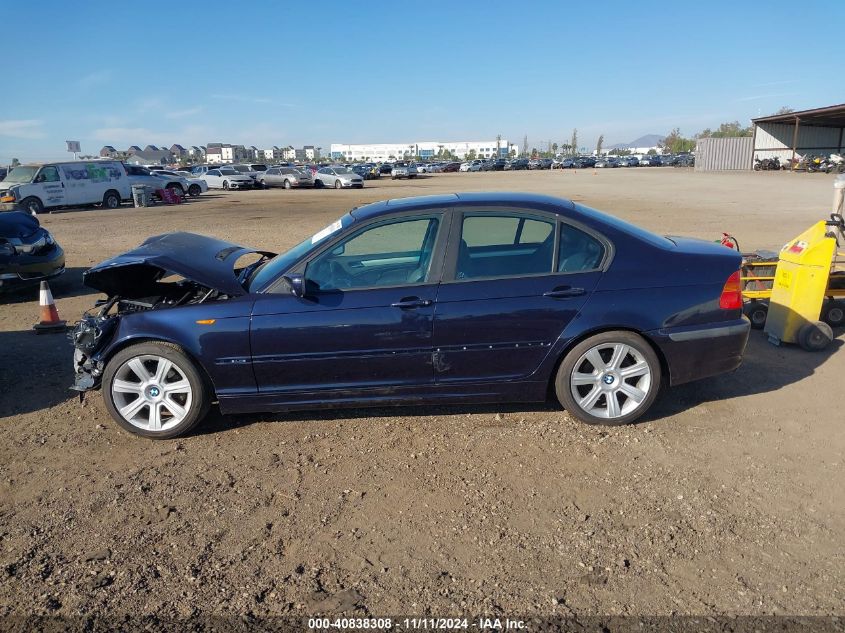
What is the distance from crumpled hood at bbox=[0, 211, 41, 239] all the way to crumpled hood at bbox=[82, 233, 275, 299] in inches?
189

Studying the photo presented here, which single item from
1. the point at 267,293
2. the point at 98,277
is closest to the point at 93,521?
the point at 267,293

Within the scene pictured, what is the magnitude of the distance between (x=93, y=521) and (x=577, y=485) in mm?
2720

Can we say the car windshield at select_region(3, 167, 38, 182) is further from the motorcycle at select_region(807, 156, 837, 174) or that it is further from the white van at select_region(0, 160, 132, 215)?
the motorcycle at select_region(807, 156, 837, 174)

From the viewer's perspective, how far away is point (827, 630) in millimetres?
2453

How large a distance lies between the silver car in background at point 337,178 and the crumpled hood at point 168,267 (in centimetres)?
3344

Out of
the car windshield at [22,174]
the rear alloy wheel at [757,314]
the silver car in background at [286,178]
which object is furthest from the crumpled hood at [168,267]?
the silver car in background at [286,178]

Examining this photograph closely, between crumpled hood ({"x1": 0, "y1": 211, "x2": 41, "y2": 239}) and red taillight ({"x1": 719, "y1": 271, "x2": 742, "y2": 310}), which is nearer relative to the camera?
red taillight ({"x1": 719, "y1": 271, "x2": 742, "y2": 310})

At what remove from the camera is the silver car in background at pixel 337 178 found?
124 feet

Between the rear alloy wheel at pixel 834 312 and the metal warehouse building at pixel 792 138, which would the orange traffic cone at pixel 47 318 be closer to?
the rear alloy wheel at pixel 834 312

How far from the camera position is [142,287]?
5.00 m

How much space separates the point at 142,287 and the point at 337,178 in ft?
114

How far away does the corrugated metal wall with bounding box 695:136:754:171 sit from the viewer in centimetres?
5666

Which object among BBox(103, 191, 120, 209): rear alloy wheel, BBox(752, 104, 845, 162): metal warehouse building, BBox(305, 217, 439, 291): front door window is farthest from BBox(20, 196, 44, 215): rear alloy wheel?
BBox(752, 104, 845, 162): metal warehouse building

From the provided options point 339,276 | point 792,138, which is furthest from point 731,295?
point 792,138
